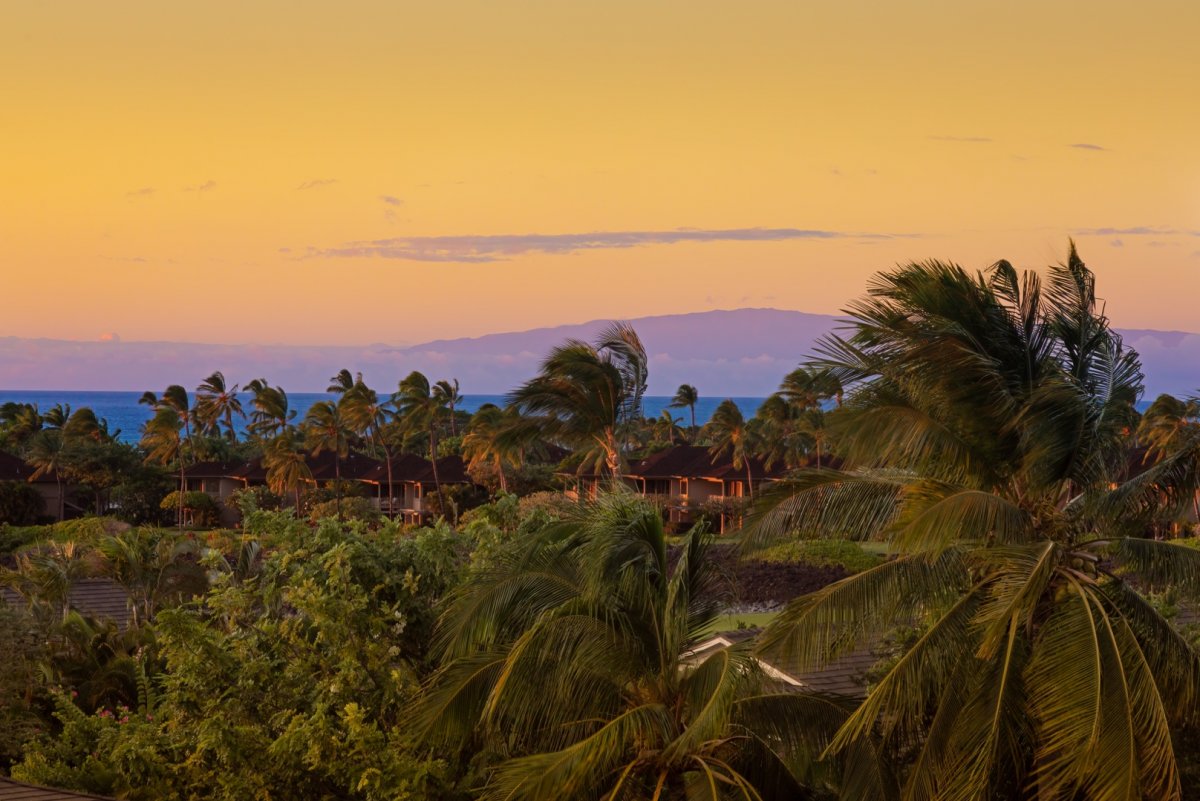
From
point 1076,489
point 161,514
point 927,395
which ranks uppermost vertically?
point 927,395

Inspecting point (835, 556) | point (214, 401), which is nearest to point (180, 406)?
point (214, 401)

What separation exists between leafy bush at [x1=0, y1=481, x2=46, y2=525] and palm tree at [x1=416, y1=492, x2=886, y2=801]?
67.4 metres

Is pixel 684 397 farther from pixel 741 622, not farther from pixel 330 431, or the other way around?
pixel 741 622

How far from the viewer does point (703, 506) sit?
72812 millimetres

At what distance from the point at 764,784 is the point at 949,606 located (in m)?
2.60

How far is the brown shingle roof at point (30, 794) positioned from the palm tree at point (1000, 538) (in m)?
6.37

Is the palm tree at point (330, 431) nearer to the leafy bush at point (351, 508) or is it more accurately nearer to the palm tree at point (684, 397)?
the leafy bush at point (351, 508)

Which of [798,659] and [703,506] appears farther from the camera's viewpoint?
[703,506]

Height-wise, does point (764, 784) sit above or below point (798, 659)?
below

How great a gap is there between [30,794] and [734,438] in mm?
75900

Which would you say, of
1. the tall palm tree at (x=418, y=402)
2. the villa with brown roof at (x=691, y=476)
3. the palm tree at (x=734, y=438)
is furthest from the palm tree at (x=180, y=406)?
the palm tree at (x=734, y=438)

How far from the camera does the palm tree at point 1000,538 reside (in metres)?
12.2

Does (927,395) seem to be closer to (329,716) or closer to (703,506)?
(329,716)

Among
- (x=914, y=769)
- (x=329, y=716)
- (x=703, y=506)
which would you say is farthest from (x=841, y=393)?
(x=703, y=506)
